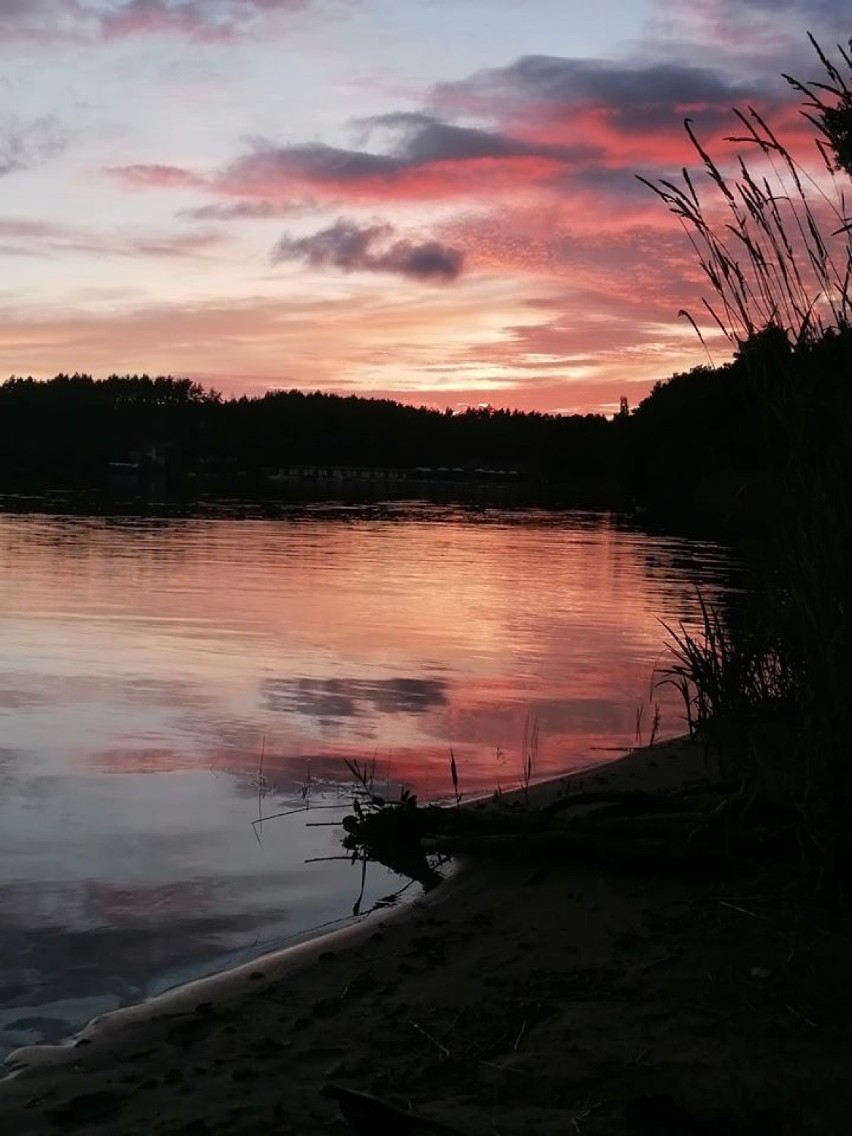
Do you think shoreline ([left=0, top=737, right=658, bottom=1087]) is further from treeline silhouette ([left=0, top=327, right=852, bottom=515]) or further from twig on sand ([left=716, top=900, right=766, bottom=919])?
treeline silhouette ([left=0, top=327, right=852, bottom=515])

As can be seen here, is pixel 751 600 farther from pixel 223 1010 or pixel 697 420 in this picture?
pixel 697 420

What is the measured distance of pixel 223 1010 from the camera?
5.09 m

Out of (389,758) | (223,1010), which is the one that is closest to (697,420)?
(389,758)

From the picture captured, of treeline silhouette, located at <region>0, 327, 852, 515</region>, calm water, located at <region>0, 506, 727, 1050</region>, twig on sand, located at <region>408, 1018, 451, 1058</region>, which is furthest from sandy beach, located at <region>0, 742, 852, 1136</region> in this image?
treeline silhouette, located at <region>0, 327, 852, 515</region>

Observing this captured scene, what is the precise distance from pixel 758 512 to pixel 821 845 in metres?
1.81

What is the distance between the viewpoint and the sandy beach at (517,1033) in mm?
3793

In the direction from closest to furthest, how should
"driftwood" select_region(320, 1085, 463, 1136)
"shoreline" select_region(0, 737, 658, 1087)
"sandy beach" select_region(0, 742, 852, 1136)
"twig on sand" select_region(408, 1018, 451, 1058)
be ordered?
"driftwood" select_region(320, 1085, 463, 1136) → "sandy beach" select_region(0, 742, 852, 1136) → "twig on sand" select_region(408, 1018, 451, 1058) → "shoreline" select_region(0, 737, 658, 1087)

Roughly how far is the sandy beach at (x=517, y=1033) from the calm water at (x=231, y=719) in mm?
615

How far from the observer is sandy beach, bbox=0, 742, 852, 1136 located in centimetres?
379

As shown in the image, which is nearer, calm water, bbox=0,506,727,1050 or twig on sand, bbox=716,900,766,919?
twig on sand, bbox=716,900,766,919

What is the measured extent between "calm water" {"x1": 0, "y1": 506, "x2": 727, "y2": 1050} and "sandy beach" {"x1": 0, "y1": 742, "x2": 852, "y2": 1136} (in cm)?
61

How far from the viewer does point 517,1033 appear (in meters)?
4.42

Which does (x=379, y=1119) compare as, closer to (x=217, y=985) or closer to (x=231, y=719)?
(x=217, y=985)

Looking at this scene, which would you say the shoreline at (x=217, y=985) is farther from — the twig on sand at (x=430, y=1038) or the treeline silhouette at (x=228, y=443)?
the treeline silhouette at (x=228, y=443)
